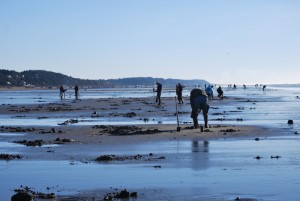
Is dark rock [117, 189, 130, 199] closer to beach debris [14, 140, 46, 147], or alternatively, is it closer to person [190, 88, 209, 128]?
beach debris [14, 140, 46, 147]

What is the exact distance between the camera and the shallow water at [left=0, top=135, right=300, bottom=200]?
1149 cm

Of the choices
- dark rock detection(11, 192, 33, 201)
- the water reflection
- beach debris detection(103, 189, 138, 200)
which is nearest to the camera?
dark rock detection(11, 192, 33, 201)

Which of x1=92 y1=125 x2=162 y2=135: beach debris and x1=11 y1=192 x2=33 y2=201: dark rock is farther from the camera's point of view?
x1=92 y1=125 x2=162 y2=135: beach debris

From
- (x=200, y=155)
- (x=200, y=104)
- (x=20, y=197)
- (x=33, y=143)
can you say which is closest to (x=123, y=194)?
(x=20, y=197)

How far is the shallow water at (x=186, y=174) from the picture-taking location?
11492 millimetres

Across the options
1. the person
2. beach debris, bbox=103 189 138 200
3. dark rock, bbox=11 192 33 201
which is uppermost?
the person

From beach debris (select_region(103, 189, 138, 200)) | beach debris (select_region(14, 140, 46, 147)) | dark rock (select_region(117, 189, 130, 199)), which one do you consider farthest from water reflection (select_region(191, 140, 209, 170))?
beach debris (select_region(14, 140, 46, 147))

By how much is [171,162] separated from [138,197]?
15.1 feet

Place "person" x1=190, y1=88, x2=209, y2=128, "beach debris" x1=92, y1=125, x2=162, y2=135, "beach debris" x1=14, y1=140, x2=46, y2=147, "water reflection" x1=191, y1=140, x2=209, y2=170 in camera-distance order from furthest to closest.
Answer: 1. "person" x1=190, y1=88, x2=209, y2=128
2. "beach debris" x1=92, y1=125, x2=162, y2=135
3. "beach debris" x1=14, y1=140, x2=46, y2=147
4. "water reflection" x1=191, y1=140, x2=209, y2=170

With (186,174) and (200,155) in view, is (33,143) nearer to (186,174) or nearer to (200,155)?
(200,155)

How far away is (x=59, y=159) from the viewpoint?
16438mm

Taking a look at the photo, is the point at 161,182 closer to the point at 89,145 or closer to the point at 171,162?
the point at 171,162

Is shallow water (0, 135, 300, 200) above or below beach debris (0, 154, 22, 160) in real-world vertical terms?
below

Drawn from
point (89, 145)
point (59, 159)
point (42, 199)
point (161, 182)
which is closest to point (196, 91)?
point (89, 145)
